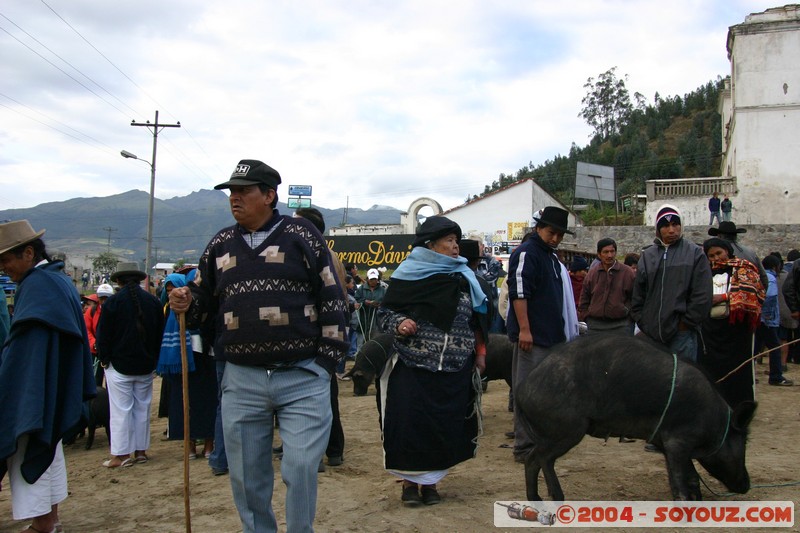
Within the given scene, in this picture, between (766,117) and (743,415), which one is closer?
(743,415)

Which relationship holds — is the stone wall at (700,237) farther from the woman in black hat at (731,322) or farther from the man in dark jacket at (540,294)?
the man in dark jacket at (540,294)

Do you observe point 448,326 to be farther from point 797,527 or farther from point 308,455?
point 797,527

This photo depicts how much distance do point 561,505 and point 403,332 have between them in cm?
152

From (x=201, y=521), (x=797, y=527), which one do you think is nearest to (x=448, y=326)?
(x=201, y=521)

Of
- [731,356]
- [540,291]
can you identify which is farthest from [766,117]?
[540,291]

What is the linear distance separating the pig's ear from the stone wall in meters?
18.6

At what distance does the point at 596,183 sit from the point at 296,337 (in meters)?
41.1

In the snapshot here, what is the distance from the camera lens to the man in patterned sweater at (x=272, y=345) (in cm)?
328

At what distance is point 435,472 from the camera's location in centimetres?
465

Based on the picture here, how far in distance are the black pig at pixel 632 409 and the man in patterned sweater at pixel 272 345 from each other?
65.7 inches

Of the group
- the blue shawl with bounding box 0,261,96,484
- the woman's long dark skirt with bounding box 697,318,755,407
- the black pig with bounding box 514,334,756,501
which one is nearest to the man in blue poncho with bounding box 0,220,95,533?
the blue shawl with bounding box 0,261,96,484

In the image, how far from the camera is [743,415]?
4547 millimetres

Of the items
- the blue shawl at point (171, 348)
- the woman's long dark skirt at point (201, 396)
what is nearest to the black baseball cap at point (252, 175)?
the blue shawl at point (171, 348)

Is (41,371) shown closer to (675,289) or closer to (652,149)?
(675,289)
